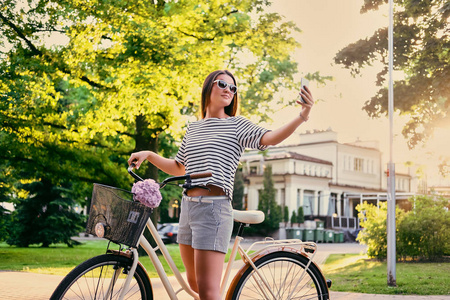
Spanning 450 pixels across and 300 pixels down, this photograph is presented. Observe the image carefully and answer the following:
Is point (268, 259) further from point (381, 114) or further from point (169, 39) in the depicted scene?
point (381, 114)

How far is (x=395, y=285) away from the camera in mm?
10703

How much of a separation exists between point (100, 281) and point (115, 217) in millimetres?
424

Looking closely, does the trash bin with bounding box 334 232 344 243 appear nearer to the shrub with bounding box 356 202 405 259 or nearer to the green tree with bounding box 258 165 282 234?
the green tree with bounding box 258 165 282 234

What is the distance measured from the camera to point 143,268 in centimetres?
369

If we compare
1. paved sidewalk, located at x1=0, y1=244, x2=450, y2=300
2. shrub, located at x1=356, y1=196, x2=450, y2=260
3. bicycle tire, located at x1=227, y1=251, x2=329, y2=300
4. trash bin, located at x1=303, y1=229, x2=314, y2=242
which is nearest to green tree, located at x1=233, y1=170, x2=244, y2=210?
trash bin, located at x1=303, y1=229, x2=314, y2=242

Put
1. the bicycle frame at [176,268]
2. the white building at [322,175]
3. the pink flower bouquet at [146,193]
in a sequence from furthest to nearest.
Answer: the white building at [322,175], the bicycle frame at [176,268], the pink flower bouquet at [146,193]

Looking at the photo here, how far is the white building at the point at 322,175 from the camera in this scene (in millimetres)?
62281

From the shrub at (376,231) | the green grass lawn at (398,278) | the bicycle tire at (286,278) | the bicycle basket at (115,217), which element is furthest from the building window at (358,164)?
the bicycle basket at (115,217)

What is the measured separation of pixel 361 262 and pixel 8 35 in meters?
11.9

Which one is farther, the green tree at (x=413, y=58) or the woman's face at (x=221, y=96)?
the green tree at (x=413, y=58)

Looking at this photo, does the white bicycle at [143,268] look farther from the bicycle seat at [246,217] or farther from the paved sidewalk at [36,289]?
the paved sidewalk at [36,289]

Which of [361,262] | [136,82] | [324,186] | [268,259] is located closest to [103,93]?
[136,82]

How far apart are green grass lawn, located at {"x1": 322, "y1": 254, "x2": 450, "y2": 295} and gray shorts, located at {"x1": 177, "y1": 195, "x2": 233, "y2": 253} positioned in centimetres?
680

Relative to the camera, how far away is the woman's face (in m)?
3.93
